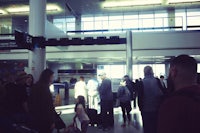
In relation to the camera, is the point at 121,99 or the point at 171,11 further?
the point at 171,11

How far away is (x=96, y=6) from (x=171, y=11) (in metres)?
6.67

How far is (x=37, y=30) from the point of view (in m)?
9.51

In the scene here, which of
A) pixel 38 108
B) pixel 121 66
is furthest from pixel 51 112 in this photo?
pixel 121 66

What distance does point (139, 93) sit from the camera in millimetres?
4652

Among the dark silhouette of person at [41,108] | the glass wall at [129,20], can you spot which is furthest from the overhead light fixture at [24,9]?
the dark silhouette of person at [41,108]

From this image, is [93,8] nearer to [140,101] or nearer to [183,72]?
[140,101]

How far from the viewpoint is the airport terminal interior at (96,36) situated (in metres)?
9.64

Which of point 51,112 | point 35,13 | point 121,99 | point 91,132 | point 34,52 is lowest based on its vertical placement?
point 91,132

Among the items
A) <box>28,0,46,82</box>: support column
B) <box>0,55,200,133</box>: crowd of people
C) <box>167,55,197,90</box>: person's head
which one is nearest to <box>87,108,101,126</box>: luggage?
<box>0,55,200,133</box>: crowd of people

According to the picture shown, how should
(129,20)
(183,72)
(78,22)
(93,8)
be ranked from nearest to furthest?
(183,72), (93,8), (129,20), (78,22)

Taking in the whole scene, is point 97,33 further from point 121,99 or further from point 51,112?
point 51,112

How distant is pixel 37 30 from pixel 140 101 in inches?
234

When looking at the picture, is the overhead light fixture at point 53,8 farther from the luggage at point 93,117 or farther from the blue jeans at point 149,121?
the blue jeans at point 149,121

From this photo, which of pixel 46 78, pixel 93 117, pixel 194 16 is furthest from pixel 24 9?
pixel 46 78
